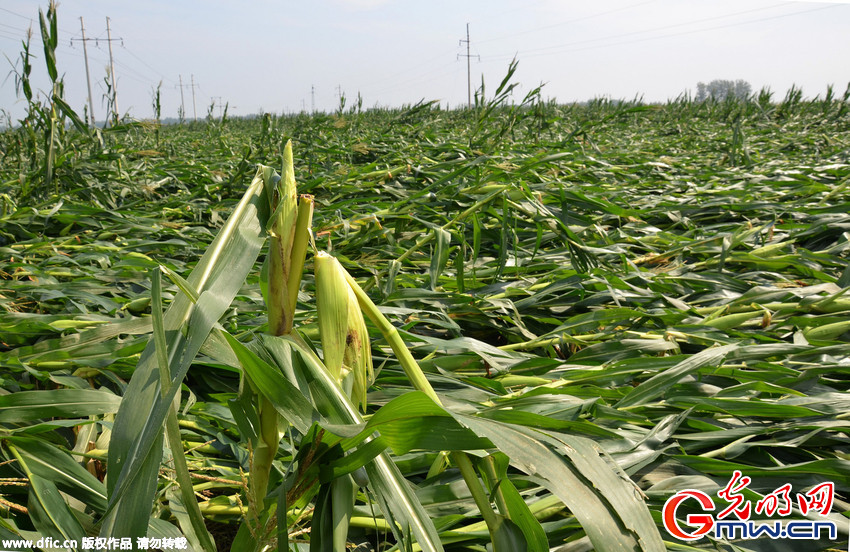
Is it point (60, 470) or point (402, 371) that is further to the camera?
point (402, 371)

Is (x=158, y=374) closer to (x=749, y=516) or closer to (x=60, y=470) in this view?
(x=60, y=470)

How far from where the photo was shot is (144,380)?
480 millimetres

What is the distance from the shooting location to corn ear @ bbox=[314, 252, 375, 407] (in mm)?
492

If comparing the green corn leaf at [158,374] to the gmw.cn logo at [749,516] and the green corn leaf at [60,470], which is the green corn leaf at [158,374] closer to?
the green corn leaf at [60,470]

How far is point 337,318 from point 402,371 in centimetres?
65

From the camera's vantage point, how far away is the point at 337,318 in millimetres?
494

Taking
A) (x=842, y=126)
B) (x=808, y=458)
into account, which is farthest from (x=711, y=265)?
(x=842, y=126)

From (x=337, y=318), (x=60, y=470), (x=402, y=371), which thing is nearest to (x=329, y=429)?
(x=337, y=318)

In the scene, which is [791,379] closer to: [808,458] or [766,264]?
[808,458]

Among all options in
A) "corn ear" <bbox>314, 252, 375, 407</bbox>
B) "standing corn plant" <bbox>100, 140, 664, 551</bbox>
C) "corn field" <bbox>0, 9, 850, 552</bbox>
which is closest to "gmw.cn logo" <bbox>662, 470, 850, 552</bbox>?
"corn field" <bbox>0, 9, 850, 552</bbox>

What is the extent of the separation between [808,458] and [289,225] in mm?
962

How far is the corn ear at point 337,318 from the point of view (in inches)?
19.4

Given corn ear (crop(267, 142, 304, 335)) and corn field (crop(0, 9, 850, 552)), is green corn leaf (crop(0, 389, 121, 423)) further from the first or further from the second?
corn ear (crop(267, 142, 304, 335))

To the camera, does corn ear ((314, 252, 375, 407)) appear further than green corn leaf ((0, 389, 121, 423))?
No
